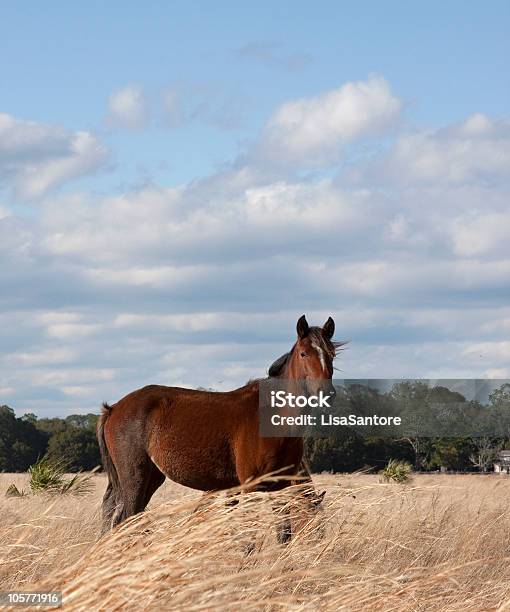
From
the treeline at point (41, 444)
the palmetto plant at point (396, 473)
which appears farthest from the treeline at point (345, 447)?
the palmetto plant at point (396, 473)

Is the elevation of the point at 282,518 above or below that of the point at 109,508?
above

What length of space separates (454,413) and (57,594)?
1223 centimetres

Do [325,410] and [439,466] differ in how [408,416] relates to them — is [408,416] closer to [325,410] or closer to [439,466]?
[325,410]

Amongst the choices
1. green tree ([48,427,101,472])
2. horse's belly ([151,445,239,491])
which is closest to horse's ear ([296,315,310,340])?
horse's belly ([151,445,239,491])

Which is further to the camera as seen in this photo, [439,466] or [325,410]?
[439,466]

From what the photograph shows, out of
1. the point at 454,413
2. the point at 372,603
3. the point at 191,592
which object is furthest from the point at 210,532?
the point at 454,413

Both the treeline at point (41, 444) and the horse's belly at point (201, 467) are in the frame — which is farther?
the treeline at point (41, 444)

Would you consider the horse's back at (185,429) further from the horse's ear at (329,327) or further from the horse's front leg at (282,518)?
the horse's front leg at (282,518)

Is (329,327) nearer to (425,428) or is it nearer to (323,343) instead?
(323,343)

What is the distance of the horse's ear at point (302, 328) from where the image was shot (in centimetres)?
870

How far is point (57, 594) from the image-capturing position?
4.59 meters

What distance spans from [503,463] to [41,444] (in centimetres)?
2377

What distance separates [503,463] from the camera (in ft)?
129

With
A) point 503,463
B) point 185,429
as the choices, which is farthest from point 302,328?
point 503,463
